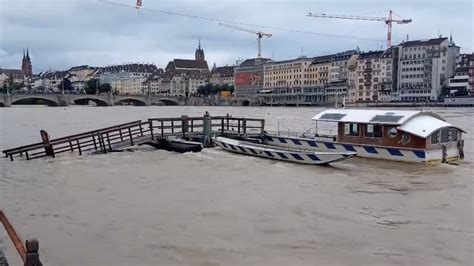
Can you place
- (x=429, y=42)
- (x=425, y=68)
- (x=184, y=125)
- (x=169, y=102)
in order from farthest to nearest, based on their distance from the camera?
1. (x=169, y=102)
2. (x=429, y=42)
3. (x=425, y=68)
4. (x=184, y=125)

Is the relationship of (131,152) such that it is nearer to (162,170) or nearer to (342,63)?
(162,170)

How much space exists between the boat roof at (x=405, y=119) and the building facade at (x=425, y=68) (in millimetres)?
127540

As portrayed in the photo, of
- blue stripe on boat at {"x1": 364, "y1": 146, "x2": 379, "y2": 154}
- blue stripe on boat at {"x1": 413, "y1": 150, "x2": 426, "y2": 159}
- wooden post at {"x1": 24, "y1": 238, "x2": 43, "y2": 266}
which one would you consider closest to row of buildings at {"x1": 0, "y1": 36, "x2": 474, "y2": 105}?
blue stripe on boat at {"x1": 364, "y1": 146, "x2": 379, "y2": 154}

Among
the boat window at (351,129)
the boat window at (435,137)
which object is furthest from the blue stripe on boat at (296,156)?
the boat window at (435,137)

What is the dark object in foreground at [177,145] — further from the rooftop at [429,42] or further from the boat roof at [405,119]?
the rooftop at [429,42]

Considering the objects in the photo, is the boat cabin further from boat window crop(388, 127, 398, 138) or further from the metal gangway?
the metal gangway

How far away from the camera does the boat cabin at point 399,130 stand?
2667 cm

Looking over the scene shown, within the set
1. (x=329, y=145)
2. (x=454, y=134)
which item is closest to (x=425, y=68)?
(x=454, y=134)

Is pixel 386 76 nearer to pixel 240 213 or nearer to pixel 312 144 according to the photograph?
pixel 312 144

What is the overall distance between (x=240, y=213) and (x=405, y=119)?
1503cm

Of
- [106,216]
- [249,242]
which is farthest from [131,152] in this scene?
[249,242]

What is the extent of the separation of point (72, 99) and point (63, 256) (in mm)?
139202

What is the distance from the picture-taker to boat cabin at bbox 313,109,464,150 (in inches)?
1050

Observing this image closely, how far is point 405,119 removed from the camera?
27.4 m
